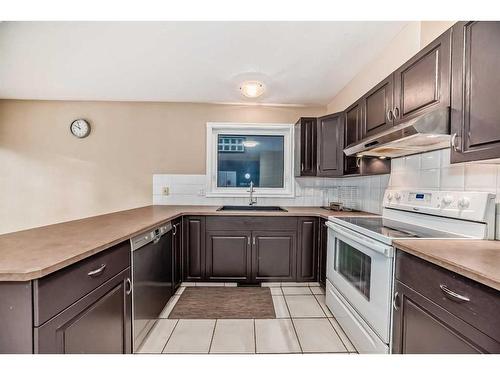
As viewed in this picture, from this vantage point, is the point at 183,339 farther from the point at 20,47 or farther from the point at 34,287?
the point at 20,47

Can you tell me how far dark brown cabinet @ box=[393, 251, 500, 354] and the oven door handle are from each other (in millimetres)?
48

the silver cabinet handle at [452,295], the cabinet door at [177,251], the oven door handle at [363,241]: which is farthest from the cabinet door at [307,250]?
the silver cabinet handle at [452,295]

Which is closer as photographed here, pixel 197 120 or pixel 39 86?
pixel 39 86

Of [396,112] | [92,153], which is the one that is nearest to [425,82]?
[396,112]

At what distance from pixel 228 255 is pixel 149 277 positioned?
40.0 inches

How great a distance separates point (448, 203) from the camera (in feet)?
4.70

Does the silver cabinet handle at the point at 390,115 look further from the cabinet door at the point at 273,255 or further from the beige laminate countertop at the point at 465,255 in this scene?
the cabinet door at the point at 273,255

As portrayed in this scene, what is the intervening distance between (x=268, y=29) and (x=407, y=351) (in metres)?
2.14

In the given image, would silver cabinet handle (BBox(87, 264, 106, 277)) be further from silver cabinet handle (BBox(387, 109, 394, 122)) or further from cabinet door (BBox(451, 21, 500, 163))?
silver cabinet handle (BBox(387, 109, 394, 122))

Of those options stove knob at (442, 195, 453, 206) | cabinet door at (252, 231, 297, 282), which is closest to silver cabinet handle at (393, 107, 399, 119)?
stove knob at (442, 195, 453, 206)

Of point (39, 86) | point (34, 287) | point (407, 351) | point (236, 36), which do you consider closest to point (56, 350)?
point (34, 287)

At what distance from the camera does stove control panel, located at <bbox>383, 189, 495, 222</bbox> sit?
1.24 metres
